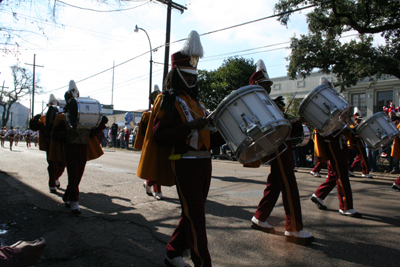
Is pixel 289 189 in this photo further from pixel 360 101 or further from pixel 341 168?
pixel 360 101

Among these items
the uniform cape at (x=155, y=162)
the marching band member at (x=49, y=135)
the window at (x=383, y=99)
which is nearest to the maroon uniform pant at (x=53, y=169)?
the marching band member at (x=49, y=135)

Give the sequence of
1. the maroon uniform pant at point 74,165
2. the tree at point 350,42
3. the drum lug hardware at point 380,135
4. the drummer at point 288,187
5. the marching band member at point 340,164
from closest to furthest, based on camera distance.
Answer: the drummer at point 288,187, the marching band member at point 340,164, the maroon uniform pant at point 74,165, the drum lug hardware at point 380,135, the tree at point 350,42

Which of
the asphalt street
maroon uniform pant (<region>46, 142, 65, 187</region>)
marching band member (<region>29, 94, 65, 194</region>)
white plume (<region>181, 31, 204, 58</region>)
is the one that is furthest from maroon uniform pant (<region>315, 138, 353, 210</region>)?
maroon uniform pant (<region>46, 142, 65, 187</region>)

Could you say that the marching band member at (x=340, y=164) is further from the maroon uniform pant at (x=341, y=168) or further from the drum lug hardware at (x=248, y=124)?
the drum lug hardware at (x=248, y=124)

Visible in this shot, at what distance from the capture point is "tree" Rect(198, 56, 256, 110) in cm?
2939

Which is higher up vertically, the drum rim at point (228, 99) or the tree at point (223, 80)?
the tree at point (223, 80)

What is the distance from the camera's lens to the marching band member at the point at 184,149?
2.78 meters

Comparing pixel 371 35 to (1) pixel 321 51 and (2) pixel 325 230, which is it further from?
(2) pixel 325 230

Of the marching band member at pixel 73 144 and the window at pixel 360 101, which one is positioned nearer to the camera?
the marching band member at pixel 73 144

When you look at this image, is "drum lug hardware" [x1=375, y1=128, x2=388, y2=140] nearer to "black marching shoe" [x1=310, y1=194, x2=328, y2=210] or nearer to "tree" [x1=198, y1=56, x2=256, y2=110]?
"black marching shoe" [x1=310, y1=194, x2=328, y2=210]

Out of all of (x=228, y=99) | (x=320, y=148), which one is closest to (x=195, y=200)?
(x=228, y=99)

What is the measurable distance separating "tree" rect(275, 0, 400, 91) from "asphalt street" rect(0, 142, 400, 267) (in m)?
11.9

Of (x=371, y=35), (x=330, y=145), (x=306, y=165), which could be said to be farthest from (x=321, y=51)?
(x=330, y=145)

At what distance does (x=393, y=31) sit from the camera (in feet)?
55.9
